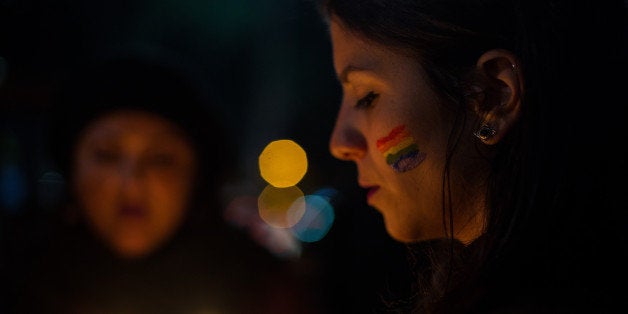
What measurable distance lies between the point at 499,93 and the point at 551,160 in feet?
0.74

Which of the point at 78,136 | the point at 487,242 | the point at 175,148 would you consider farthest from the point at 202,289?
the point at 487,242

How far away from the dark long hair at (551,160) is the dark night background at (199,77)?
81cm

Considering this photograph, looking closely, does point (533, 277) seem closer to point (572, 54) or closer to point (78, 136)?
point (572, 54)

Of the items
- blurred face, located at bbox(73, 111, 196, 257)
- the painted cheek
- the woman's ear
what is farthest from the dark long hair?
blurred face, located at bbox(73, 111, 196, 257)

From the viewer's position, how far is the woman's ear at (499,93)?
1.29 metres

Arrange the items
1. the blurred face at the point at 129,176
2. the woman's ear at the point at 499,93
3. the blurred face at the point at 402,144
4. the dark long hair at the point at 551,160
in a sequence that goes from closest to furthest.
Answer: the dark long hair at the point at 551,160, the woman's ear at the point at 499,93, the blurred face at the point at 402,144, the blurred face at the point at 129,176

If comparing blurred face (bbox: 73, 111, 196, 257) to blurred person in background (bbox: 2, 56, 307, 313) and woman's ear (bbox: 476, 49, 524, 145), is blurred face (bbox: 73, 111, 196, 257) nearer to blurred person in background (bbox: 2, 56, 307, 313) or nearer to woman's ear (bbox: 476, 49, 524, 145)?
blurred person in background (bbox: 2, 56, 307, 313)

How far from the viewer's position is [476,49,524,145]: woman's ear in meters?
1.29

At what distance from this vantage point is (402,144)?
1.47 meters

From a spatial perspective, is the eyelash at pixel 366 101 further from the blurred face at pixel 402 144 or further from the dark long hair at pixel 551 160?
the dark long hair at pixel 551 160

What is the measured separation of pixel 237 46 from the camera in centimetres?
1334

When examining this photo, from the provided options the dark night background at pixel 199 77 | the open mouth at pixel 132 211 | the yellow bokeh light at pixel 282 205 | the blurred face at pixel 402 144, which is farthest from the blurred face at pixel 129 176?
the yellow bokeh light at pixel 282 205

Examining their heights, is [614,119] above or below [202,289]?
above

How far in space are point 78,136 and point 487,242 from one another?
2.49 metres
